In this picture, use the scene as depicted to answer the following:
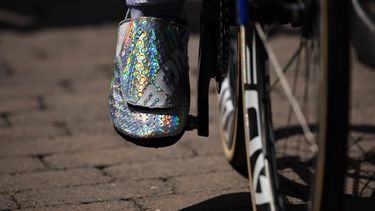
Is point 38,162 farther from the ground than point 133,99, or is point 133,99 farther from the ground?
point 133,99

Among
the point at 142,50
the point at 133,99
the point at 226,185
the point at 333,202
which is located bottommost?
the point at 226,185

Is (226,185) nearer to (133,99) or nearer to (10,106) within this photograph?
(133,99)

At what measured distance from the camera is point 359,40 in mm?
4469

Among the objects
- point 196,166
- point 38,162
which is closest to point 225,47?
point 196,166

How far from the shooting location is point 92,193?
8.77 ft

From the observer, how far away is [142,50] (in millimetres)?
2135

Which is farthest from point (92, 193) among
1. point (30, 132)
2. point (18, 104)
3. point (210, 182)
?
point (18, 104)

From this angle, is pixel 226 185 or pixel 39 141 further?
pixel 39 141

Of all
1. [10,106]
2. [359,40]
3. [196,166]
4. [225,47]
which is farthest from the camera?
[359,40]

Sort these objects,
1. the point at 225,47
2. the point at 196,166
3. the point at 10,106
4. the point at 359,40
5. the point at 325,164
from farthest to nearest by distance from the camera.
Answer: the point at 359,40
the point at 10,106
the point at 196,166
the point at 225,47
the point at 325,164

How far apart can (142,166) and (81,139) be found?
519mm

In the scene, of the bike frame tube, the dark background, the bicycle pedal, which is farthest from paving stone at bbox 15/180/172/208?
the dark background

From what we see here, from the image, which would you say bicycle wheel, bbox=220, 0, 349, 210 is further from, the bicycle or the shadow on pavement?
the shadow on pavement

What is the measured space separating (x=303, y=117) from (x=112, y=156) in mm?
1324
